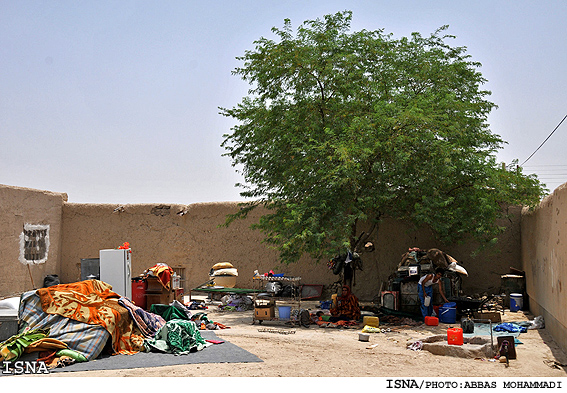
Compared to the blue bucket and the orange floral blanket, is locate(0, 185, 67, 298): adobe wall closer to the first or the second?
the orange floral blanket

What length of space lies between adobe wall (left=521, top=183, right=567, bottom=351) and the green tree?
53.1 inches

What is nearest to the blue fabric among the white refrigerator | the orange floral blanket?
the orange floral blanket

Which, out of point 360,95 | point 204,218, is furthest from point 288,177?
point 204,218

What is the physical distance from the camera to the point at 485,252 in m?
15.0

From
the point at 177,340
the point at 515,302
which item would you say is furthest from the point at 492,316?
the point at 177,340

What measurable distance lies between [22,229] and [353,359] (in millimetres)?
13110

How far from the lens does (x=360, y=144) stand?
12023mm

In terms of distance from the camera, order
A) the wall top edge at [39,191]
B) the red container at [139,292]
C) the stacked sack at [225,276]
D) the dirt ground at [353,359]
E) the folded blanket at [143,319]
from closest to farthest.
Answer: the dirt ground at [353,359], the folded blanket at [143,319], the red container at [139,292], the stacked sack at [225,276], the wall top edge at [39,191]

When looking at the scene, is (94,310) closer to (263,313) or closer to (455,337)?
(263,313)

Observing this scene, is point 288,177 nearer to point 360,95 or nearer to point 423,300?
point 360,95

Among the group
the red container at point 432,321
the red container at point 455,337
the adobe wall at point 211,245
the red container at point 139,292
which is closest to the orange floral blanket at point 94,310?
the red container at point 139,292

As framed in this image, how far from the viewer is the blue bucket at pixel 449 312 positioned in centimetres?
1164

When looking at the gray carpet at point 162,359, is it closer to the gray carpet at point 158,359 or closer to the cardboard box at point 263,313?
the gray carpet at point 158,359
